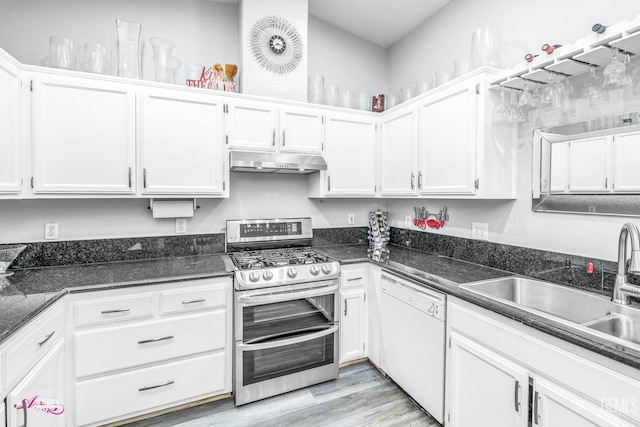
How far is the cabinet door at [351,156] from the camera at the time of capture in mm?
2756

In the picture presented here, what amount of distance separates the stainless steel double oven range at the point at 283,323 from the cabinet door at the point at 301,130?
3.01ft

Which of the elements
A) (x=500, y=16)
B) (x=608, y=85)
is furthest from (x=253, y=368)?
(x=500, y=16)

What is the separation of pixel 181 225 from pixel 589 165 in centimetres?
278

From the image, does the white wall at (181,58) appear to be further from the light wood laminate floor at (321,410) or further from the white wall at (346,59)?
the light wood laminate floor at (321,410)

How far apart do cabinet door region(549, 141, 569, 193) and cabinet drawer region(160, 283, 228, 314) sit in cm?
216

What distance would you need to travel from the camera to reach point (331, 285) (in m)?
2.33

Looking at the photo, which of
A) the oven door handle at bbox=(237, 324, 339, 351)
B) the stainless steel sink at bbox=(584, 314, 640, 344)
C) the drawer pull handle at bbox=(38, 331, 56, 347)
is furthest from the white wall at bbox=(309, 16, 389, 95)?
the drawer pull handle at bbox=(38, 331, 56, 347)

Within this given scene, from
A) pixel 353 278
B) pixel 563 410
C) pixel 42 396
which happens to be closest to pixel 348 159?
pixel 353 278

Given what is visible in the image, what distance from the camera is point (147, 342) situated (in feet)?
6.25

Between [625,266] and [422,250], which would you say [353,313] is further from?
[625,266]

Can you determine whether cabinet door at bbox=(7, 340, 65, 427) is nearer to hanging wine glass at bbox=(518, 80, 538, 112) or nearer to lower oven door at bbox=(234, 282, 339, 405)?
lower oven door at bbox=(234, 282, 339, 405)

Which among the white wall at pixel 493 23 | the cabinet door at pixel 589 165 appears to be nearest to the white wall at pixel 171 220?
the white wall at pixel 493 23

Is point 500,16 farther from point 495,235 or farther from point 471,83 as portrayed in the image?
point 495,235

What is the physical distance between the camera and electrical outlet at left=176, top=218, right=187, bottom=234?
2.55 meters
